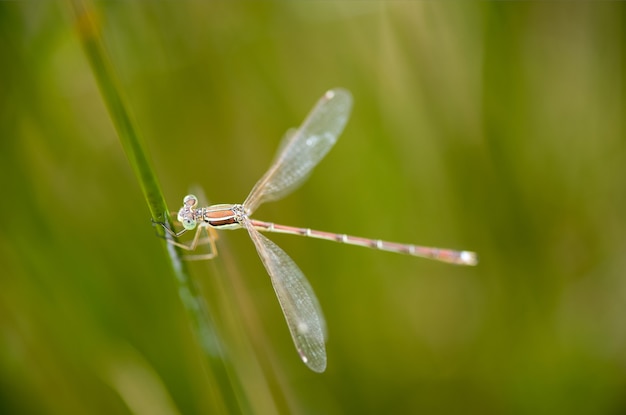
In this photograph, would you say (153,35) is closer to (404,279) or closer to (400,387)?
(404,279)

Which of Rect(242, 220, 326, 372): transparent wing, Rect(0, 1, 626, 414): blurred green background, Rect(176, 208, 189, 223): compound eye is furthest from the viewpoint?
Rect(0, 1, 626, 414): blurred green background

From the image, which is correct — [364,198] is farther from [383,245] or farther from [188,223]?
[188,223]

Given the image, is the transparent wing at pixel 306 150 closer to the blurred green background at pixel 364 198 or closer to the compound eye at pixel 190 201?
the compound eye at pixel 190 201

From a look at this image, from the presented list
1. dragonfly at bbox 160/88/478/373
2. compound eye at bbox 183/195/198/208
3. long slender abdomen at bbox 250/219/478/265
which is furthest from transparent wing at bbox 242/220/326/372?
compound eye at bbox 183/195/198/208

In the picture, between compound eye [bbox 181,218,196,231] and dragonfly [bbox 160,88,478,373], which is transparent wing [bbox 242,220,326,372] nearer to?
dragonfly [bbox 160,88,478,373]

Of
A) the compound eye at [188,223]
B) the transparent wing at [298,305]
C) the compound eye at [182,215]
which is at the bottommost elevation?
the transparent wing at [298,305]

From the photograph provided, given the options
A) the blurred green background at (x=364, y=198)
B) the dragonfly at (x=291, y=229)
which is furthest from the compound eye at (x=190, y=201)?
the blurred green background at (x=364, y=198)
